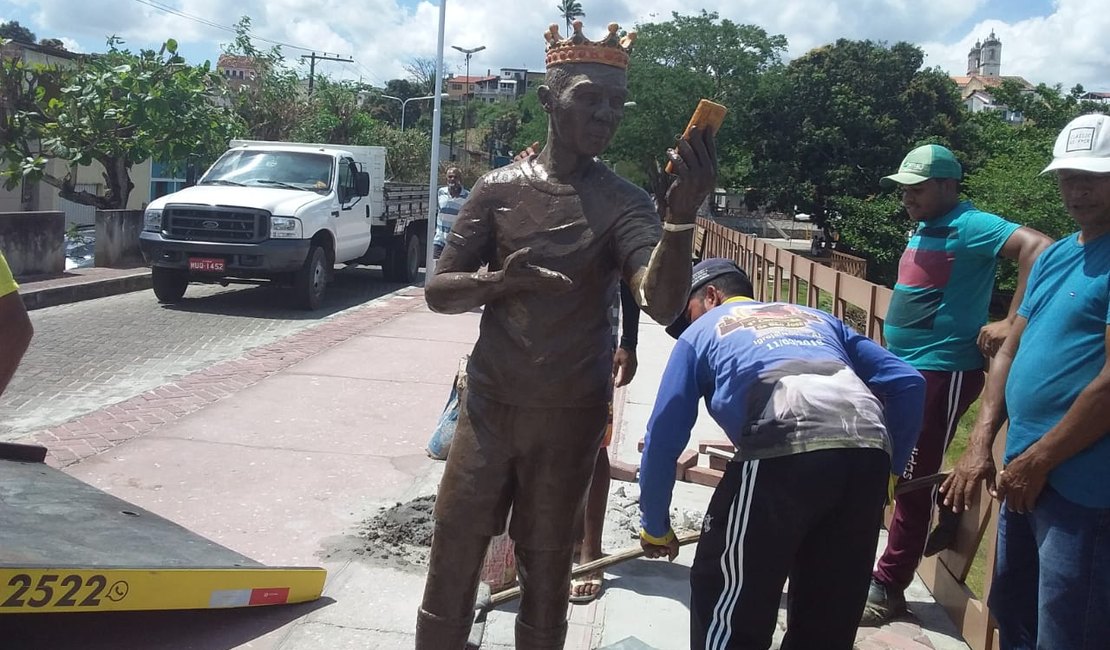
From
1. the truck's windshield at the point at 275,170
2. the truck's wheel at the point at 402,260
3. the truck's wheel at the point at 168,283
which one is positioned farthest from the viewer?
the truck's wheel at the point at 402,260

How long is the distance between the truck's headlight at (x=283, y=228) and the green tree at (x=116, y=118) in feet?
17.3

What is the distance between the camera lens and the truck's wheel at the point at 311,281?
1255 centimetres

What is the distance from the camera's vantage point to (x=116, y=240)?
49.9 ft

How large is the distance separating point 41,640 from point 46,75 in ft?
51.7

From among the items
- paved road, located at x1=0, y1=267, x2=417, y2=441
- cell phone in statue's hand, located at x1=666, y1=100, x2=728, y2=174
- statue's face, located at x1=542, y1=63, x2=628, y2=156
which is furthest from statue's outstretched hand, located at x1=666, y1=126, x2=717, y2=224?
paved road, located at x1=0, y1=267, x2=417, y2=441

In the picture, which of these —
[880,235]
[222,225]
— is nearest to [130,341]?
[222,225]

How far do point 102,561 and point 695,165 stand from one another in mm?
2484

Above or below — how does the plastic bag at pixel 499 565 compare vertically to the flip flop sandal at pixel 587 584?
above

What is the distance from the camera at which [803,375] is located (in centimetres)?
278

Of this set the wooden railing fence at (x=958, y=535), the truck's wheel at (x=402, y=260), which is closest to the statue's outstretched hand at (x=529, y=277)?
the wooden railing fence at (x=958, y=535)

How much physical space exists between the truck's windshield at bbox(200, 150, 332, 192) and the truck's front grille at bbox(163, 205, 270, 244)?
3.88 feet

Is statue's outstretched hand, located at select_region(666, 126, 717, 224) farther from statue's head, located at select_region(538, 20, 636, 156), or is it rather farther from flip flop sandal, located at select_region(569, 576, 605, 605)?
flip flop sandal, located at select_region(569, 576, 605, 605)

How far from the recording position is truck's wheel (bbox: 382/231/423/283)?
54.1ft

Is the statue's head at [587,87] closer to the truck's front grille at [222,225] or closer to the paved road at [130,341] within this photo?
the paved road at [130,341]
